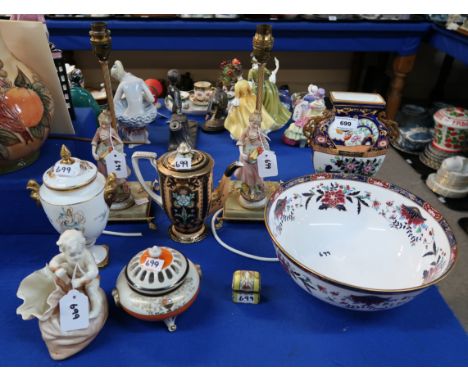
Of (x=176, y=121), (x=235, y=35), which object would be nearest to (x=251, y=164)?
(x=176, y=121)

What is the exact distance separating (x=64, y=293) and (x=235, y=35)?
6.80 feet

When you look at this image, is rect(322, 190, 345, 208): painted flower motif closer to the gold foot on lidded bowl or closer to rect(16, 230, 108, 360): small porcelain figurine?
A: the gold foot on lidded bowl

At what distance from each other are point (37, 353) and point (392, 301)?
72 centimetres

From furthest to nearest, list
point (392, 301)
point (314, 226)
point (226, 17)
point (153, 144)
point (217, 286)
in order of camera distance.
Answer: point (226, 17)
point (153, 144)
point (314, 226)
point (217, 286)
point (392, 301)

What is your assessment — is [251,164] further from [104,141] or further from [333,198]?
[104,141]

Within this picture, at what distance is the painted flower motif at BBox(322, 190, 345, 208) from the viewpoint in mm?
1095

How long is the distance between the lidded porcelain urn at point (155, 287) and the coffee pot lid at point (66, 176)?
21cm

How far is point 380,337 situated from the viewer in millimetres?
843

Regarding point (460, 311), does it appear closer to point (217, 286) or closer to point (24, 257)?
point (217, 286)

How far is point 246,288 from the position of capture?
89 cm

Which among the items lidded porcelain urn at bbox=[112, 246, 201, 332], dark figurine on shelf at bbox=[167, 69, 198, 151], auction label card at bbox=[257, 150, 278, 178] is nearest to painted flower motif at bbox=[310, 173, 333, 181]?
auction label card at bbox=[257, 150, 278, 178]

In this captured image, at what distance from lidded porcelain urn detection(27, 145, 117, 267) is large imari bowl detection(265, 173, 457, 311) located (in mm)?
387

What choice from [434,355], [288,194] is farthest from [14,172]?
[434,355]

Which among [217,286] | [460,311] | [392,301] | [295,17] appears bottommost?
[460,311]
